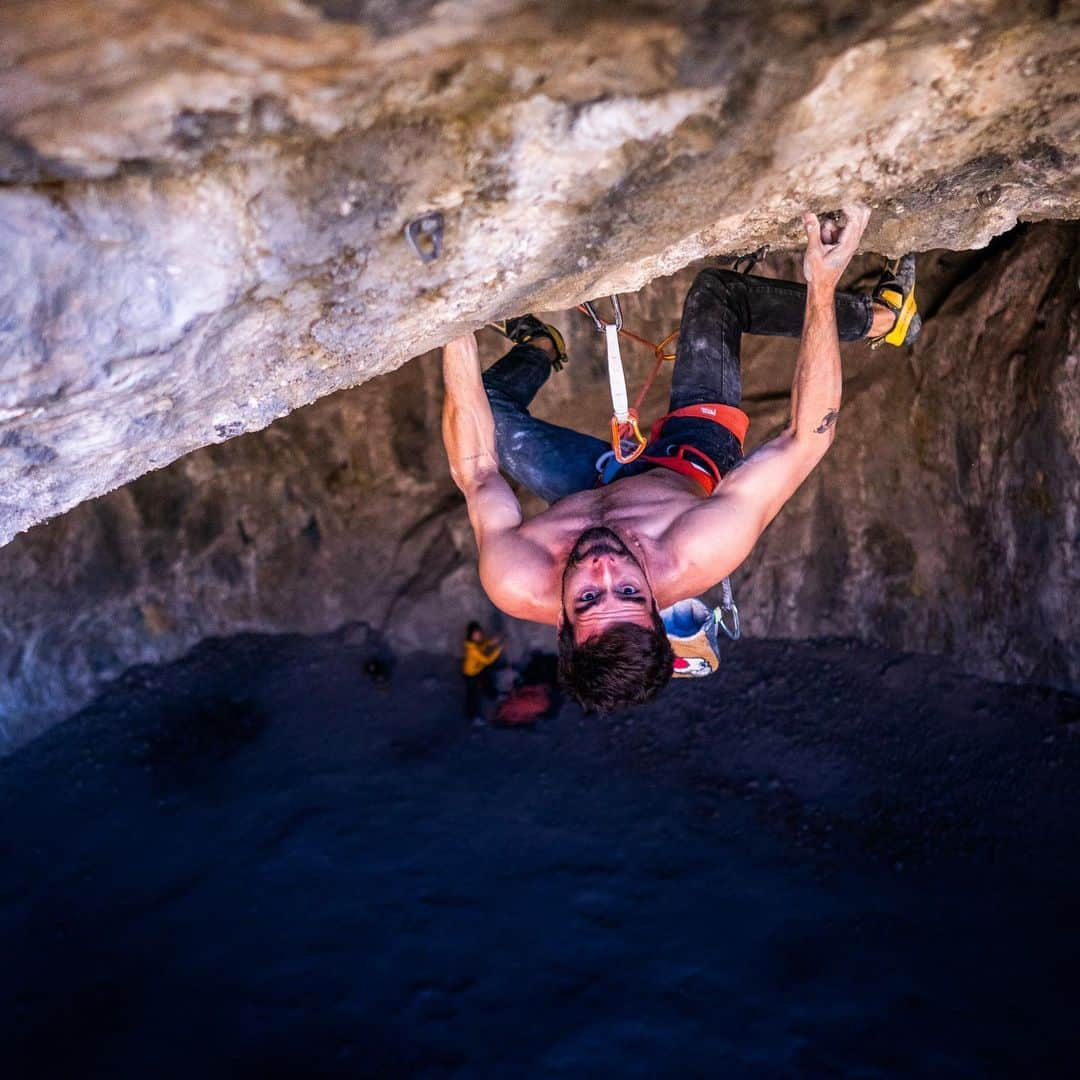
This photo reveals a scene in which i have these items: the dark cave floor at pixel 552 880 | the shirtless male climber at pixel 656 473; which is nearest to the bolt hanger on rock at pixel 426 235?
the shirtless male climber at pixel 656 473

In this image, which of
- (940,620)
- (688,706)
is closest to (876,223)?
(940,620)

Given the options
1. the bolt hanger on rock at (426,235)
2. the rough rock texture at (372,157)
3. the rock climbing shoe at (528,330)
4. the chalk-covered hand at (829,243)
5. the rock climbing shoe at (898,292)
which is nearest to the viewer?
the rough rock texture at (372,157)

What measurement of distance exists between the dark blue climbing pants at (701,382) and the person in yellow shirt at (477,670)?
247cm

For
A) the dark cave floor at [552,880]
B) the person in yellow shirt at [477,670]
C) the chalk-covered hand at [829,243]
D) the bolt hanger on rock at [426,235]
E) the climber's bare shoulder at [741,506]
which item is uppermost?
the bolt hanger on rock at [426,235]

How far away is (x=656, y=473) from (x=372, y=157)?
1.48 meters

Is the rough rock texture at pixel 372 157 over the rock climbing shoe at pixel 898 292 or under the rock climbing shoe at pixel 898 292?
over

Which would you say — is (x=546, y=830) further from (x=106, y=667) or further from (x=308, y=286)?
(x=308, y=286)

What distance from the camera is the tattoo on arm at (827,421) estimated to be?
8.08 ft

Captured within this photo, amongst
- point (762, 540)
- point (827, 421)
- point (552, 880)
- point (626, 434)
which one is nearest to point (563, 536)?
point (626, 434)

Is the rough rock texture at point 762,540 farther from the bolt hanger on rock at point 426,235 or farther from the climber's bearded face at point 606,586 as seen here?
the bolt hanger on rock at point 426,235

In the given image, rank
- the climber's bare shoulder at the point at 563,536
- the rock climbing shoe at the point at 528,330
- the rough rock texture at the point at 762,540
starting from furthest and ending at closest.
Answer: the rough rock texture at the point at 762,540 < the rock climbing shoe at the point at 528,330 < the climber's bare shoulder at the point at 563,536

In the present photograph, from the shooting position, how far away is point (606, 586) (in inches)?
103

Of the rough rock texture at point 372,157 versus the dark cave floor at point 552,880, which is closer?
the rough rock texture at point 372,157

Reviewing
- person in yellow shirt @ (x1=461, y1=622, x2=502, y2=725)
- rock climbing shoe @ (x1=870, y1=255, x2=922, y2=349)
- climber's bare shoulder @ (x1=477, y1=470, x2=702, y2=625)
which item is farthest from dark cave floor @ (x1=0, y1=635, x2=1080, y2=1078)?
rock climbing shoe @ (x1=870, y1=255, x2=922, y2=349)
